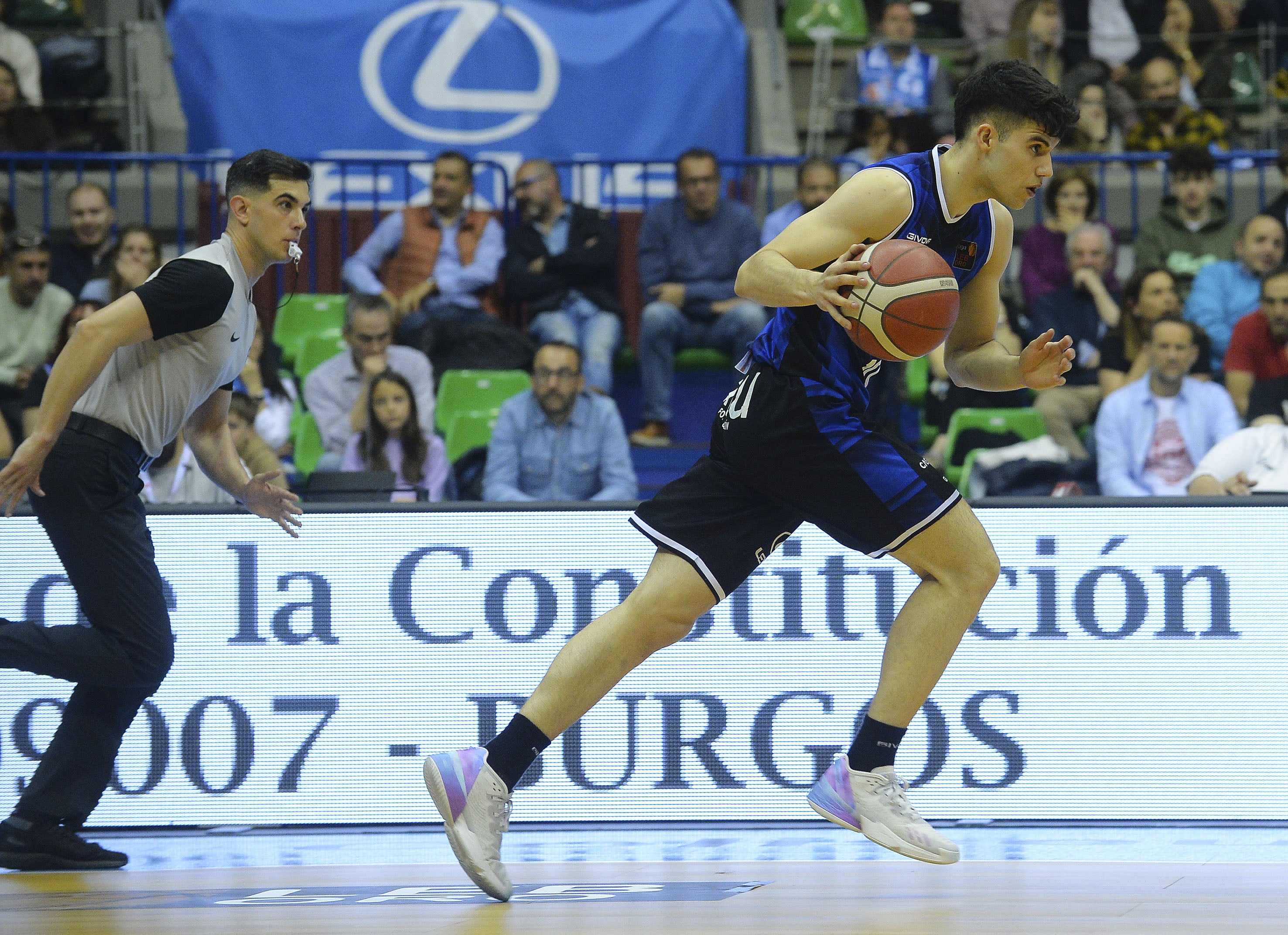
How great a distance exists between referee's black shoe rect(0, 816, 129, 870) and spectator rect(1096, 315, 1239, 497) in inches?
193

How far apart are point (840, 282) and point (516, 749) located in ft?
4.50

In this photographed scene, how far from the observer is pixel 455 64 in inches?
428

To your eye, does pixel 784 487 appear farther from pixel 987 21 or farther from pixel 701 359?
pixel 987 21

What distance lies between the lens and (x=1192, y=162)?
899 centimetres

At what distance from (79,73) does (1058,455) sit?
7247 mm

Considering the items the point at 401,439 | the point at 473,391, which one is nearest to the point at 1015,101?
the point at 401,439

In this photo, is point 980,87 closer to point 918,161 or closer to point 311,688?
point 918,161

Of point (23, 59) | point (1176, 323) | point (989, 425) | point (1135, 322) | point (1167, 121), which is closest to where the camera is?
point (1176, 323)

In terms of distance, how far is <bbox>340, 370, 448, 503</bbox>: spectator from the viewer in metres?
7.34

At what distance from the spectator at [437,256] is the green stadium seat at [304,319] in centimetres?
23

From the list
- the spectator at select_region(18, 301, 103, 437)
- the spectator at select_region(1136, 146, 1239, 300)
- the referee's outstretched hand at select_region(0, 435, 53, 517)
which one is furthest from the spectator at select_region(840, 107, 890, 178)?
the referee's outstretched hand at select_region(0, 435, 53, 517)

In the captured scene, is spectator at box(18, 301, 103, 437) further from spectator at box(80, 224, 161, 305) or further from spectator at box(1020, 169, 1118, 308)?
spectator at box(1020, 169, 1118, 308)

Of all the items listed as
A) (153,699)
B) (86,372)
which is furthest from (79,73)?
(86,372)

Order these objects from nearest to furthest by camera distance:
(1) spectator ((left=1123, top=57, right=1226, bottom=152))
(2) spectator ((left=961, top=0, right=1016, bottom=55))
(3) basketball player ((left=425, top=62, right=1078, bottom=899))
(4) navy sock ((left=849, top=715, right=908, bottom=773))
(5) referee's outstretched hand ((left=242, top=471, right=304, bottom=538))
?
(3) basketball player ((left=425, top=62, right=1078, bottom=899)), (4) navy sock ((left=849, top=715, right=908, bottom=773)), (5) referee's outstretched hand ((left=242, top=471, right=304, bottom=538)), (1) spectator ((left=1123, top=57, right=1226, bottom=152)), (2) spectator ((left=961, top=0, right=1016, bottom=55))
